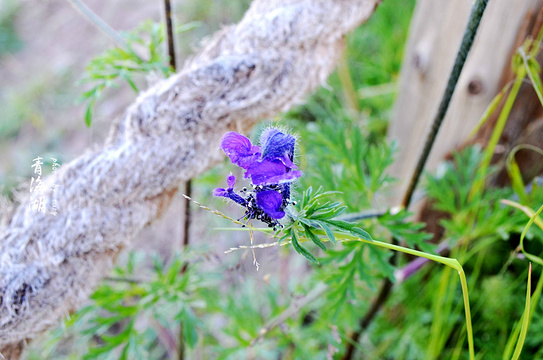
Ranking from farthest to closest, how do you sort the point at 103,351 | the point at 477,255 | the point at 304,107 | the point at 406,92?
the point at 304,107 → the point at 406,92 → the point at 477,255 → the point at 103,351

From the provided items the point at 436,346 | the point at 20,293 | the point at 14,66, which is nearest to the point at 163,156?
the point at 20,293

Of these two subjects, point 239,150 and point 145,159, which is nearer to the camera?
point 239,150

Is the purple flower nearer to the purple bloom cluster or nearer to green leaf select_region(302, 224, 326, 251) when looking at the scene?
the purple bloom cluster

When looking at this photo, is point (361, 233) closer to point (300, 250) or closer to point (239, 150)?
point (300, 250)

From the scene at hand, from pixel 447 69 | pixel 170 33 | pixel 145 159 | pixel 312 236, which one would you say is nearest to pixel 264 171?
pixel 312 236

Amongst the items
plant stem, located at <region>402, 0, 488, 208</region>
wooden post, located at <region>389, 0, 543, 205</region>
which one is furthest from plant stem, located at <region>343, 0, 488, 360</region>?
wooden post, located at <region>389, 0, 543, 205</region>

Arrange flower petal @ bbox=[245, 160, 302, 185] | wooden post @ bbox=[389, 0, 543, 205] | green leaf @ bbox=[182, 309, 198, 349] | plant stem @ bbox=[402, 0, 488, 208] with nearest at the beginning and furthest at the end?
1. flower petal @ bbox=[245, 160, 302, 185]
2. plant stem @ bbox=[402, 0, 488, 208]
3. green leaf @ bbox=[182, 309, 198, 349]
4. wooden post @ bbox=[389, 0, 543, 205]

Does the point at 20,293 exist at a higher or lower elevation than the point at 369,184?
lower

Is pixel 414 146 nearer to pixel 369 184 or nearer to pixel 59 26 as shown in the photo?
pixel 369 184
